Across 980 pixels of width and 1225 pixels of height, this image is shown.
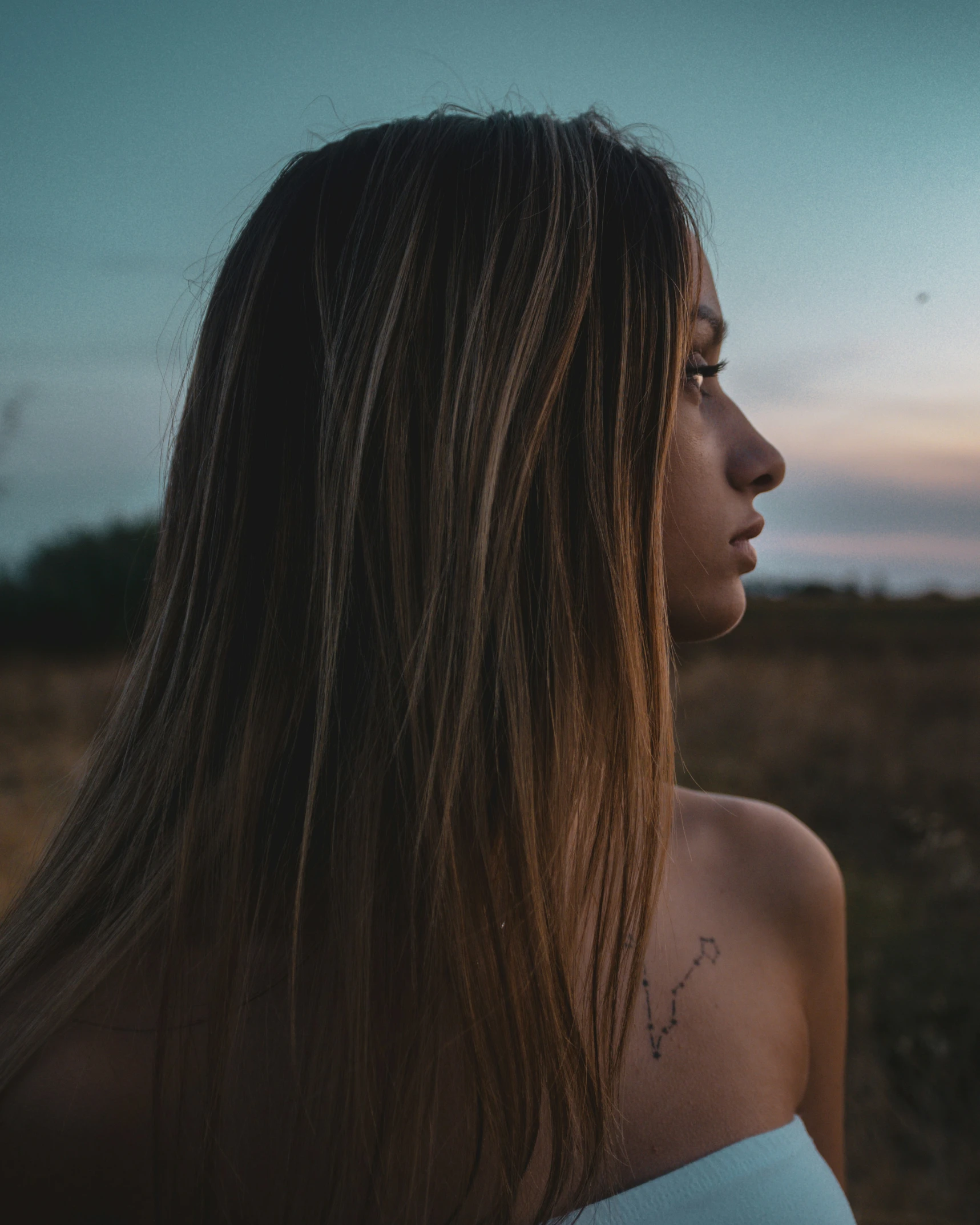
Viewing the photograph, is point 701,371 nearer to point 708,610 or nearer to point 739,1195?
point 708,610

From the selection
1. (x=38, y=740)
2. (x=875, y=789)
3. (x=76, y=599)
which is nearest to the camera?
(x=875, y=789)

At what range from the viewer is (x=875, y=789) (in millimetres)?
6152

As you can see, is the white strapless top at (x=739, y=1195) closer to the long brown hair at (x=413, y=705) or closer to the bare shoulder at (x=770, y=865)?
the long brown hair at (x=413, y=705)

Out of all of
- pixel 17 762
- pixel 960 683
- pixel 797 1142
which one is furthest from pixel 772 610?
pixel 797 1142

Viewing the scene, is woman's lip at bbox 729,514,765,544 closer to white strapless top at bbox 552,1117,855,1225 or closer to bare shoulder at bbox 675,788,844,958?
bare shoulder at bbox 675,788,844,958

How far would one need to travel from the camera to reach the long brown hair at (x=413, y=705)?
0.93m

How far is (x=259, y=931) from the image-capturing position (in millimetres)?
983

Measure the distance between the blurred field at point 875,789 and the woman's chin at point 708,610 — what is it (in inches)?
8.4

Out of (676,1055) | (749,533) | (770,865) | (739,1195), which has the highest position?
(749,533)

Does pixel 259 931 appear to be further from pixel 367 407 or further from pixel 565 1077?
pixel 367 407

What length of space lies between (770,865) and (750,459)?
0.73m

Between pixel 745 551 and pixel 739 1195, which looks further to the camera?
pixel 745 551

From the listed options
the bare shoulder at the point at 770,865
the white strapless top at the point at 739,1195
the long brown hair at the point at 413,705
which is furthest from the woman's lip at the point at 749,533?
the white strapless top at the point at 739,1195

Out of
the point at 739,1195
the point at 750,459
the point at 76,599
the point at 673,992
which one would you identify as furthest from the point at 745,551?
the point at 76,599
